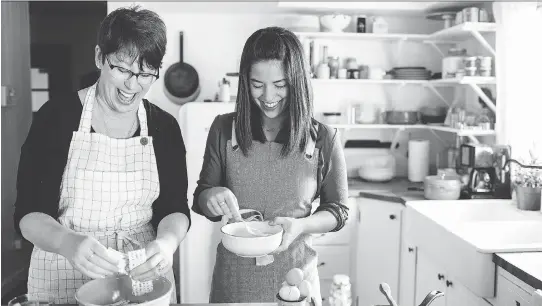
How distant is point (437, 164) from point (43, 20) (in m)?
5.77

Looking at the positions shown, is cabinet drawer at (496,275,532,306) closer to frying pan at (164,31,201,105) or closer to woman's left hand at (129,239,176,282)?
woman's left hand at (129,239,176,282)

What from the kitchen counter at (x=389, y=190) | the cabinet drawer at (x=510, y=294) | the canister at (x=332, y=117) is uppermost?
the canister at (x=332, y=117)

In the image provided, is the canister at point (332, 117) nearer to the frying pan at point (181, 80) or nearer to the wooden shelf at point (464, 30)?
the wooden shelf at point (464, 30)

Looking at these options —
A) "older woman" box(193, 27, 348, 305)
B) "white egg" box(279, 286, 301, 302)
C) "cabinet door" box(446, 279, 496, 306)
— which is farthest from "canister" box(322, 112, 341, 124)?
"white egg" box(279, 286, 301, 302)

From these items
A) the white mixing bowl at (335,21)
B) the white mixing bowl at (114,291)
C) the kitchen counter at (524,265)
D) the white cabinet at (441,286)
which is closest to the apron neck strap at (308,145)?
the white mixing bowl at (114,291)

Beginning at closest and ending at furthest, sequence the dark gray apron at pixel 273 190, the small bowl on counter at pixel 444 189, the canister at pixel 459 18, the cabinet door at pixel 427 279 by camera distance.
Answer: the dark gray apron at pixel 273 190 < the cabinet door at pixel 427 279 < the small bowl on counter at pixel 444 189 < the canister at pixel 459 18

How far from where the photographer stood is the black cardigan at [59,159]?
1.40 meters

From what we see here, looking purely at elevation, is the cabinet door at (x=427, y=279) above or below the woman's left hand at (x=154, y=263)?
below

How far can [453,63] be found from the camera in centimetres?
363

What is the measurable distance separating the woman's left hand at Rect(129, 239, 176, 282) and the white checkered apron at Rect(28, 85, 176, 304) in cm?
12

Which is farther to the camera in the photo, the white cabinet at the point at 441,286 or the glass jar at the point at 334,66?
the glass jar at the point at 334,66

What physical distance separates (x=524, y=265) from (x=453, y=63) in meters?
1.96

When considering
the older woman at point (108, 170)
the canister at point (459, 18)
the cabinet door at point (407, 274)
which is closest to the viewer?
the older woman at point (108, 170)

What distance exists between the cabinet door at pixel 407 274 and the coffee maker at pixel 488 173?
18.9 inches
